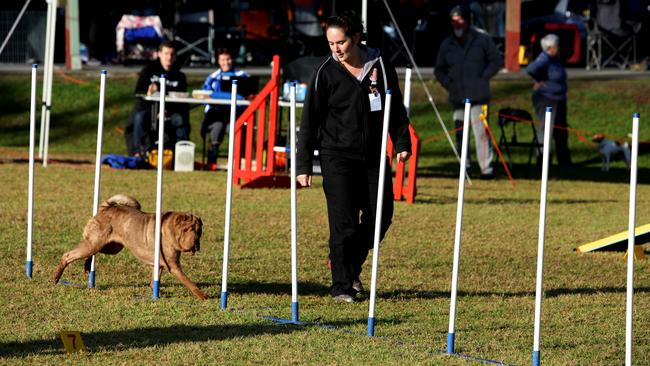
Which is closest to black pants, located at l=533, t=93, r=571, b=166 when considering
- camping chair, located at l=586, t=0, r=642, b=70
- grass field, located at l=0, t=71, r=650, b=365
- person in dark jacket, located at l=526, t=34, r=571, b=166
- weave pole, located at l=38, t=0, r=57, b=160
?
person in dark jacket, located at l=526, t=34, r=571, b=166

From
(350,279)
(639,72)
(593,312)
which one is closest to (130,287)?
(350,279)

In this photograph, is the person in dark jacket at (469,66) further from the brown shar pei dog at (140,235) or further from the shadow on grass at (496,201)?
the brown shar pei dog at (140,235)

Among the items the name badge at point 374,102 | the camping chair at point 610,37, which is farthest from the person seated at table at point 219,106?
the camping chair at point 610,37

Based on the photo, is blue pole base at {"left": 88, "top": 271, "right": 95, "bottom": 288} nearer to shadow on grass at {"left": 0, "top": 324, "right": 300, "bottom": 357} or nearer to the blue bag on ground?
shadow on grass at {"left": 0, "top": 324, "right": 300, "bottom": 357}

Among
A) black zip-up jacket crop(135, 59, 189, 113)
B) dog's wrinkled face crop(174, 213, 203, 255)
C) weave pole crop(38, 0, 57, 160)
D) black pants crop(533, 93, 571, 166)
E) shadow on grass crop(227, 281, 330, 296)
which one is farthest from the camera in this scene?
black pants crop(533, 93, 571, 166)

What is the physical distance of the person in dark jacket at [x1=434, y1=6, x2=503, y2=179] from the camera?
16562mm

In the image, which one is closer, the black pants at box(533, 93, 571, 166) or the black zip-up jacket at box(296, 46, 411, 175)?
the black zip-up jacket at box(296, 46, 411, 175)

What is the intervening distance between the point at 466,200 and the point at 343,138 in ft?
21.9

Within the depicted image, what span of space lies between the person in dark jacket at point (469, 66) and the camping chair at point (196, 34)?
11.1m

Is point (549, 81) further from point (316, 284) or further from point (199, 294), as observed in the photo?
point (199, 294)

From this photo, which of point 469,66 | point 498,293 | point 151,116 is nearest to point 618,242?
point 498,293

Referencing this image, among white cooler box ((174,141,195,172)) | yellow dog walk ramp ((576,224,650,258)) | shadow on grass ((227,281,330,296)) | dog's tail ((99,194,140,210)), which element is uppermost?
white cooler box ((174,141,195,172))

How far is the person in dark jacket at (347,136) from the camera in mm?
8031

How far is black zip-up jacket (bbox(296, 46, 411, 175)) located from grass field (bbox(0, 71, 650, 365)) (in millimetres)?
926
